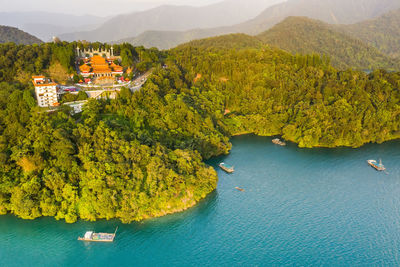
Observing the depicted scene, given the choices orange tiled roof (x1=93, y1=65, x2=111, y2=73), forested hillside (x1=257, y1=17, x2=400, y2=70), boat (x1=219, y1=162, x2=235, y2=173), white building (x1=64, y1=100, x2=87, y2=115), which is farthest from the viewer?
forested hillside (x1=257, y1=17, x2=400, y2=70)

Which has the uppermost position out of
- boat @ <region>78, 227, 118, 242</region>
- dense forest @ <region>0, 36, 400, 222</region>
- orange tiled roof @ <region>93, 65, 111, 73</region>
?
orange tiled roof @ <region>93, 65, 111, 73</region>

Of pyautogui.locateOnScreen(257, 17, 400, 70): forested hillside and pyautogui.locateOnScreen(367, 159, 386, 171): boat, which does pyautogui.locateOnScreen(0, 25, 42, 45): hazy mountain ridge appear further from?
pyautogui.locateOnScreen(367, 159, 386, 171): boat

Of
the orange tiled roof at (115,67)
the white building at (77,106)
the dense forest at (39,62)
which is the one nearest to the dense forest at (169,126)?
the dense forest at (39,62)

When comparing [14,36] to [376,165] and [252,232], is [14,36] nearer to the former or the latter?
[252,232]

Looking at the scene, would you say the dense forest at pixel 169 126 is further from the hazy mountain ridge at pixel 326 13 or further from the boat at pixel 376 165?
the hazy mountain ridge at pixel 326 13

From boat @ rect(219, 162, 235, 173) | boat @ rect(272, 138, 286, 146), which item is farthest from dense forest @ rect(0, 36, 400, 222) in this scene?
boat @ rect(219, 162, 235, 173)

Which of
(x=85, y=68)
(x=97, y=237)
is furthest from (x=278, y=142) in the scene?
(x=85, y=68)
